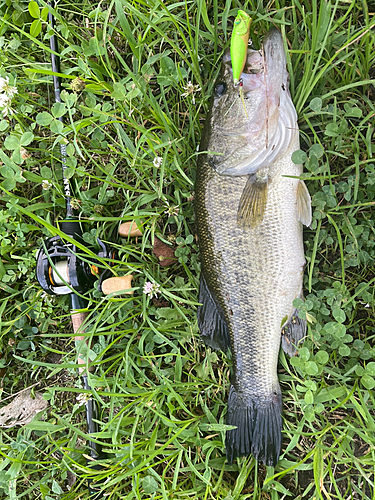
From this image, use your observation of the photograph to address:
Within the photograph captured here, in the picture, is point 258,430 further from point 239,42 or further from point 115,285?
point 239,42

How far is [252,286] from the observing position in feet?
6.07

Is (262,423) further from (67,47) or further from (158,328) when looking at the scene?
(67,47)

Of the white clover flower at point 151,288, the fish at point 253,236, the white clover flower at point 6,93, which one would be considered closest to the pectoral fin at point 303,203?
the fish at point 253,236

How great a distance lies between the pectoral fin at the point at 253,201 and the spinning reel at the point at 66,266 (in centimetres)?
87

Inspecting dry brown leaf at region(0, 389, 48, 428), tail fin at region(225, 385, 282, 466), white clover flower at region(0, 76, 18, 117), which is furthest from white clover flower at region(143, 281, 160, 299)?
white clover flower at region(0, 76, 18, 117)

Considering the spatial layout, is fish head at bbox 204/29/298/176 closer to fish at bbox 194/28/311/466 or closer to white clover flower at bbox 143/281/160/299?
fish at bbox 194/28/311/466

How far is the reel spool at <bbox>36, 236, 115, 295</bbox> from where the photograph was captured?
204 centimetres

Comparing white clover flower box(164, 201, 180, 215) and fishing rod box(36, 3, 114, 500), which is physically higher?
white clover flower box(164, 201, 180, 215)

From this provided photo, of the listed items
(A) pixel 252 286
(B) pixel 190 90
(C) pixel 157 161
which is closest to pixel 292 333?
(A) pixel 252 286

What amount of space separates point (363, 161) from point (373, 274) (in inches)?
25.6

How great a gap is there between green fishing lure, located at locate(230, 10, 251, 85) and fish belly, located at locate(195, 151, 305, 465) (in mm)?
486

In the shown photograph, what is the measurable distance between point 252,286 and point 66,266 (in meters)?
1.13

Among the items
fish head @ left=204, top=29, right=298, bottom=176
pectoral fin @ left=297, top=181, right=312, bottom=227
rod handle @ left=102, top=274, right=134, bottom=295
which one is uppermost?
fish head @ left=204, top=29, right=298, bottom=176

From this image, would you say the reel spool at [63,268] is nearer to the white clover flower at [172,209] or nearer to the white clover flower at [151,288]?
the white clover flower at [151,288]
